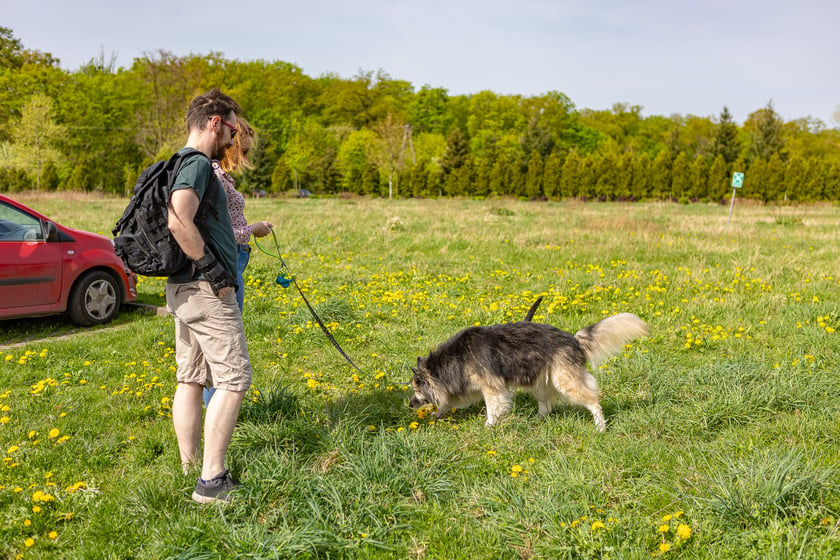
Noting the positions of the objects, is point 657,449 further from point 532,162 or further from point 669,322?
point 532,162

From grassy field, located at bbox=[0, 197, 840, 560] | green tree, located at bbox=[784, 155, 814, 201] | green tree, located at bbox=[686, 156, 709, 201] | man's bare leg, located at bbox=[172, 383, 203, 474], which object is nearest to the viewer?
grassy field, located at bbox=[0, 197, 840, 560]

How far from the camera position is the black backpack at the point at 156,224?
2928 millimetres

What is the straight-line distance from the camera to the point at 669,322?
7.03 m

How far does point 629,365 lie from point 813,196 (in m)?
44.0

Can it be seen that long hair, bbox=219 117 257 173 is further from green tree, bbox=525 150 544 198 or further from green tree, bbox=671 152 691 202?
green tree, bbox=671 152 691 202

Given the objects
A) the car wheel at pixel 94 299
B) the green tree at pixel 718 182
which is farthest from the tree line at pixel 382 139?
the car wheel at pixel 94 299

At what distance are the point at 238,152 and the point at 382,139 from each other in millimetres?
52819

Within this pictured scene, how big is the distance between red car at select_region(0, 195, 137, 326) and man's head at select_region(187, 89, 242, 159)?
3.64 meters

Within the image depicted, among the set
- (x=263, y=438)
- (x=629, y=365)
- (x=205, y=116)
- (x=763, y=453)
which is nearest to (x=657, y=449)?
(x=763, y=453)

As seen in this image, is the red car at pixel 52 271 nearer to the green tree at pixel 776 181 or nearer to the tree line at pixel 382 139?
the tree line at pixel 382 139

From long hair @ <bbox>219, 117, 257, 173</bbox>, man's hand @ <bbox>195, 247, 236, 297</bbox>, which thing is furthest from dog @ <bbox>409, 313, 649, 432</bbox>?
long hair @ <bbox>219, 117, 257, 173</bbox>

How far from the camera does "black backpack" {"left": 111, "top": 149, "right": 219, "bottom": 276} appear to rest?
9.61 feet

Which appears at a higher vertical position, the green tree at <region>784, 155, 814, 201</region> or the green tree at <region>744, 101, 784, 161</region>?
the green tree at <region>744, 101, 784, 161</region>

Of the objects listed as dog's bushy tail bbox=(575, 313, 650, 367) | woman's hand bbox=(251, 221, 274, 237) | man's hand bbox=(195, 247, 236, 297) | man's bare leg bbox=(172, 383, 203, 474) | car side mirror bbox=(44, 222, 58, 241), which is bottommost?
man's bare leg bbox=(172, 383, 203, 474)
